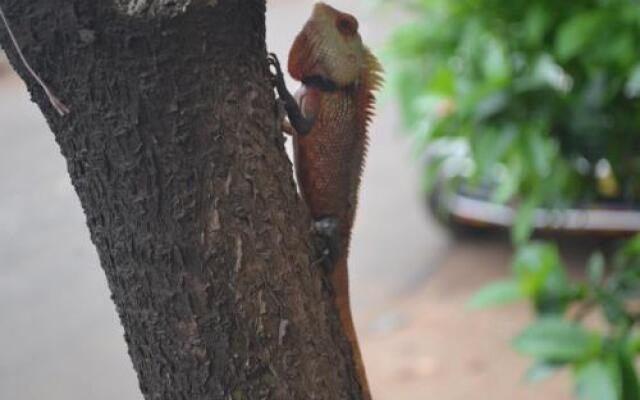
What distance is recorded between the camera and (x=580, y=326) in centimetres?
259

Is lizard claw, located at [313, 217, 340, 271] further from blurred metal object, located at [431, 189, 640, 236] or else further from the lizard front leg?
blurred metal object, located at [431, 189, 640, 236]

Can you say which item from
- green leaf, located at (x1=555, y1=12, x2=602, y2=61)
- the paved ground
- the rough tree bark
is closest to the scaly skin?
the rough tree bark

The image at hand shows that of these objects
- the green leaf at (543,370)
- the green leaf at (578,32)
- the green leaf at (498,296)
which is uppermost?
the green leaf at (578,32)

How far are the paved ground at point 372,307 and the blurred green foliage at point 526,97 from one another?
3.52ft

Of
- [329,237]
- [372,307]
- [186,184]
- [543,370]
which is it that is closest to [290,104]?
[329,237]

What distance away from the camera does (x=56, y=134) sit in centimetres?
122

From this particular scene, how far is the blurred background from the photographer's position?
2.73 metres

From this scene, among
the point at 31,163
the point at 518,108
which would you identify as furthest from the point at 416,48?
the point at 31,163

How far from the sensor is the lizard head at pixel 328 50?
196cm

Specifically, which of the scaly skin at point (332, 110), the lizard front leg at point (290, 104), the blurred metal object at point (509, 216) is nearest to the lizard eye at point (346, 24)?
the scaly skin at point (332, 110)

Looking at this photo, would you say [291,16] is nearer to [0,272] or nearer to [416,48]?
[0,272]

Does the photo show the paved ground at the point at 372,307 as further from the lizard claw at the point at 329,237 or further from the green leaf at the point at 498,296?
the lizard claw at the point at 329,237

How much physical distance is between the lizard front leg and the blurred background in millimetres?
1017

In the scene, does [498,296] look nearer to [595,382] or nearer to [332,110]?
[595,382]
